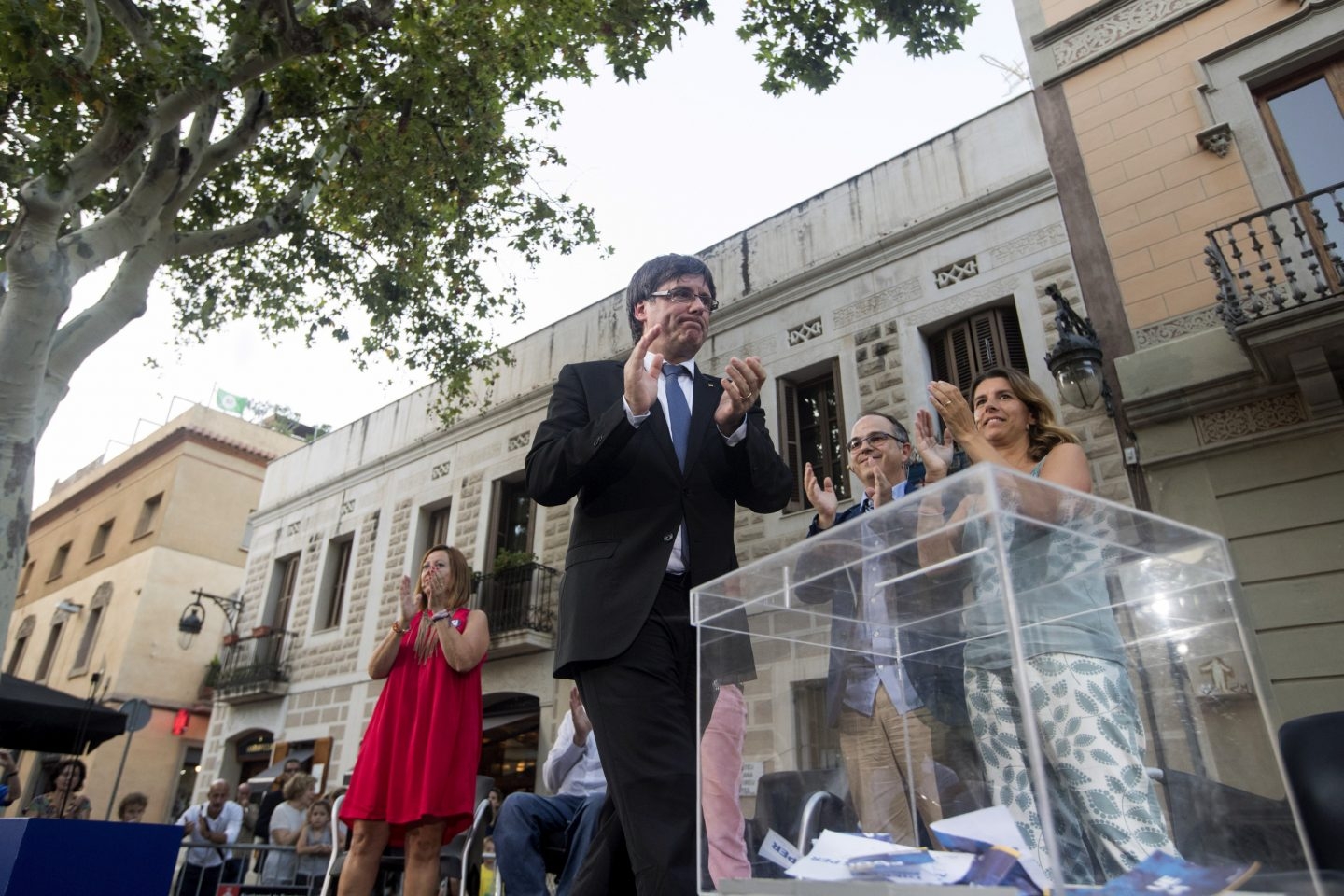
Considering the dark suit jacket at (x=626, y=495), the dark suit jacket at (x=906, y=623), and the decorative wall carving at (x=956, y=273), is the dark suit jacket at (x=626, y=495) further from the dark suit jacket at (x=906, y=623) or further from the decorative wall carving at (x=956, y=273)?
the decorative wall carving at (x=956, y=273)

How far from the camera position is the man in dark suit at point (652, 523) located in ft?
5.40

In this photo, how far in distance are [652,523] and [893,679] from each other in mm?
757

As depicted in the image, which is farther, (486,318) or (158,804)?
(158,804)

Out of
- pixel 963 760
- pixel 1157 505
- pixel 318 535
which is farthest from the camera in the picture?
pixel 318 535

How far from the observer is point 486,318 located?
11.1 meters

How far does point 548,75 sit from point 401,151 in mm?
1815

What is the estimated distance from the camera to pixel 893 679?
1.42 metres

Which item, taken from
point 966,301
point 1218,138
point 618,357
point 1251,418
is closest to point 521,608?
point 618,357

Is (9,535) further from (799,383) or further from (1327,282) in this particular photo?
(1327,282)

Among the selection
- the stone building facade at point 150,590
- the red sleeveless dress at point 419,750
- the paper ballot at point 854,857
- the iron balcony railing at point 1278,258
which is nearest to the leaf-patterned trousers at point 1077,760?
the paper ballot at point 854,857

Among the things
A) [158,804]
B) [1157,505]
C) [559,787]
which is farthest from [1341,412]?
[158,804]

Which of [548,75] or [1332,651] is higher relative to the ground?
[548,75]

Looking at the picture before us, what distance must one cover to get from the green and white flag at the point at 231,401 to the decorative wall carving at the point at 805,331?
2840 cm

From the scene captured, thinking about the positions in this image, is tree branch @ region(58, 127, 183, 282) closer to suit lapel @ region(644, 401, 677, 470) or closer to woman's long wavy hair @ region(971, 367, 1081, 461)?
suit lapel @ region(644, 401, 677, 470)
